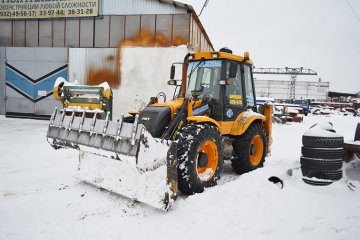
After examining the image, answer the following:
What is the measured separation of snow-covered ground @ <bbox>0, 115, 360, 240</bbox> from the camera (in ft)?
11.0

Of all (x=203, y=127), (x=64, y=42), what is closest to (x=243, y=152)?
(x=203, y=127)

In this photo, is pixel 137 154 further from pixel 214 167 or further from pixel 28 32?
pixel 28 32

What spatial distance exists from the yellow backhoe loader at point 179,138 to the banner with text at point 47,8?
10.5 meters

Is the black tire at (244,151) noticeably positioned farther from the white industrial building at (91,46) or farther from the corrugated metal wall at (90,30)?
the corrugated metal wall at (90,30)

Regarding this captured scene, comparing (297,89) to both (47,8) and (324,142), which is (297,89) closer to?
(47,8)

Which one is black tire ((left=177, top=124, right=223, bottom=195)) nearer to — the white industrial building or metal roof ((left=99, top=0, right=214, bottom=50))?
the white industrial building

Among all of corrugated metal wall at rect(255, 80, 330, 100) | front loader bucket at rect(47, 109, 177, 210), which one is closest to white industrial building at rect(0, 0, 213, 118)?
front loader bucket at rect(47, 109, 177, 210)

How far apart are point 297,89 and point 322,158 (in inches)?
2202

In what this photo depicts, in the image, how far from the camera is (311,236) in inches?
127

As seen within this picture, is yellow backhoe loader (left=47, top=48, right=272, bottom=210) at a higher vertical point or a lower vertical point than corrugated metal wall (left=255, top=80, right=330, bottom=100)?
lower

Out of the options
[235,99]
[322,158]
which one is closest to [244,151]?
[235,99]

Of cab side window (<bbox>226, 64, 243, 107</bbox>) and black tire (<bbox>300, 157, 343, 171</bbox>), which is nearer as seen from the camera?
black tire (<bbox>300, 157, 343, 171</bbox>)

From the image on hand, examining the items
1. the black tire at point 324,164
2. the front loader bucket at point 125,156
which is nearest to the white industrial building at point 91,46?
the front loader bucket at point 125,156

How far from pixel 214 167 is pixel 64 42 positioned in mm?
12859
